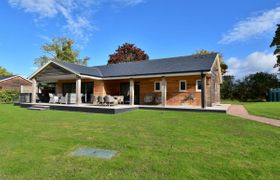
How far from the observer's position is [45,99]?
1972 centimetres

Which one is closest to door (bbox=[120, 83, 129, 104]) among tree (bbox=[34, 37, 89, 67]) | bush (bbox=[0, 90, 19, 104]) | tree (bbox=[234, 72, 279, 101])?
bush (bbox=[0, 90, 19, 104])

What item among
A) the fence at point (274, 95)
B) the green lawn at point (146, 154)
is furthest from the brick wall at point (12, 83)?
the fence at point (274, 95)

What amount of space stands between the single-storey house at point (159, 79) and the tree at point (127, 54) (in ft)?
66.0

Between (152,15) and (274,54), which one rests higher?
(152,15)

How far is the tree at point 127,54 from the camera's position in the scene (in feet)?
131

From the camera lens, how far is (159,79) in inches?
A: 642

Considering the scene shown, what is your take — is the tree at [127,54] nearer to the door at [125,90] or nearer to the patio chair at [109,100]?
the door at [125,90]

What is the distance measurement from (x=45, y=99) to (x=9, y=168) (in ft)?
59.0

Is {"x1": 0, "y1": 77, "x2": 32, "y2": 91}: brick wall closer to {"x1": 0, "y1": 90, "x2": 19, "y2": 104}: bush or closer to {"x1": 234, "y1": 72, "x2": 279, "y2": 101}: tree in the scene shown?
{"x1": 0, "y1": 90, "x2": 19, "y2": 104}: bush

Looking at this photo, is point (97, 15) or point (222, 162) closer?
point (222, 162)

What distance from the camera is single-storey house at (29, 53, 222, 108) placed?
14.2m

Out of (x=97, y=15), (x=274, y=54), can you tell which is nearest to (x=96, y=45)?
(x=97, y=15)

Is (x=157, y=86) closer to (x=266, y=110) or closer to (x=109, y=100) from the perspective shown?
(x=109, y=100)

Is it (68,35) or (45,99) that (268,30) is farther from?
(68,35)
